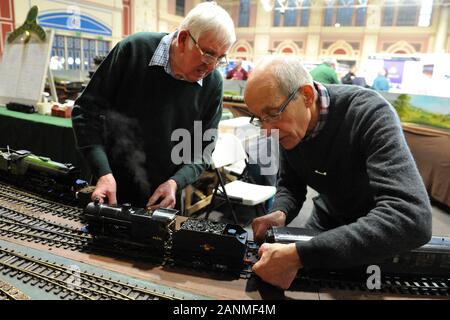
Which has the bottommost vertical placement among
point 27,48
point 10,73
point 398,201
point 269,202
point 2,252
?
point 269,202

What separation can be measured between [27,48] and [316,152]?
4.78m

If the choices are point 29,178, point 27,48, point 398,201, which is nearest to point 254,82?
point 398,201

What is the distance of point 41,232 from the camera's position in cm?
183

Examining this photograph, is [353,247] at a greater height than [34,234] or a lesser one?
greater

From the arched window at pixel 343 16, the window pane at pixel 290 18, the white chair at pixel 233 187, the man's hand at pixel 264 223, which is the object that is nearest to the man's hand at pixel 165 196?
the man's hand at pixel 264 223

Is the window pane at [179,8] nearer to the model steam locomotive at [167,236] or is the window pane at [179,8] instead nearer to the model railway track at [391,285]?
the model steam locomotive at [167,236]

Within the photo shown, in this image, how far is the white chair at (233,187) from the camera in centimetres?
421

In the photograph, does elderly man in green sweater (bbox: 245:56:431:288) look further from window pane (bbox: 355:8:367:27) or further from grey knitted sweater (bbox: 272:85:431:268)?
window pane (bbox: 355:8:367:27)

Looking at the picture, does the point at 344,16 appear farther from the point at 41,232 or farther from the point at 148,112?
the point at 41,232

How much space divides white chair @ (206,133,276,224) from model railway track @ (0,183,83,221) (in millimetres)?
2214

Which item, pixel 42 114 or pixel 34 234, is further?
pixel 42 114

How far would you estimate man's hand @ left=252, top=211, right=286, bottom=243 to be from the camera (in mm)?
1773

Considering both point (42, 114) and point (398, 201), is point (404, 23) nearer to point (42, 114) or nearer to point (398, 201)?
point (42, 114)

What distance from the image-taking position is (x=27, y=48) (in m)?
4.83
